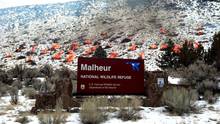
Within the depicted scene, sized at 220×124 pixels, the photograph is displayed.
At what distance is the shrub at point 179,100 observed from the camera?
14.6 metres

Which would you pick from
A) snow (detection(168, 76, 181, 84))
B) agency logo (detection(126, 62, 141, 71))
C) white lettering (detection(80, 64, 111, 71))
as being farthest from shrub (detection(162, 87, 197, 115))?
snow (detection(168, 76, 181, 84))

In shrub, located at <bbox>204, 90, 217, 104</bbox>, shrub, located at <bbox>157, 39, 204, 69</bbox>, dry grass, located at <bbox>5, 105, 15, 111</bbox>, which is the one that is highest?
shrub, located at <bbox>157, 39, 204, 69</bbox>

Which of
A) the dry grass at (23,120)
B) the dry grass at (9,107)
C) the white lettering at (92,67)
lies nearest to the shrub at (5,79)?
the dry grass at (9,107)

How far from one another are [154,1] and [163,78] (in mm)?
48898

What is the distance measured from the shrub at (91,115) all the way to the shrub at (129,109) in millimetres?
737

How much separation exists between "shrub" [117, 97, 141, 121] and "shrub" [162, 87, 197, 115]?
3.60ft

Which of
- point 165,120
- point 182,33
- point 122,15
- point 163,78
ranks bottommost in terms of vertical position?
point 165,120

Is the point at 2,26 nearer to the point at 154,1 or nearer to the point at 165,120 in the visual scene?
the point at 154,1

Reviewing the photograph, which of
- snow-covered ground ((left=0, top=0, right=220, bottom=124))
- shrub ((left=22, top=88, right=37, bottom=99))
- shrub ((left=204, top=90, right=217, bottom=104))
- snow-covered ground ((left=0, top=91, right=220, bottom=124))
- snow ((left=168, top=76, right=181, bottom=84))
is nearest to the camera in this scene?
snow-covered ground ((left=0, top=91, right=220, bottom=124))

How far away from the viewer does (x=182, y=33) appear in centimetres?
4841

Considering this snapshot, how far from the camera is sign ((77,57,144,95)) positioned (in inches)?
626

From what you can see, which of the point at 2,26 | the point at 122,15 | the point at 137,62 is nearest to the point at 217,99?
the point at 137,62

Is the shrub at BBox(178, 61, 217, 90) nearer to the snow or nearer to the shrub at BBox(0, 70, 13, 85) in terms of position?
the snow

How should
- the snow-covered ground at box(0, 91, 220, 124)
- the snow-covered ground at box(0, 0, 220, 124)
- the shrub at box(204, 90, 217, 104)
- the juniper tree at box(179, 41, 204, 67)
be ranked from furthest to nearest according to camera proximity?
the snow-covered ground at box(0, 0, 220, 124) → the juniper tree at box(179, 41, 204, 67) → the shrub at box(204, 90, 217, 104) → the snow-covered ground at box(0, 91, 220, 124)
